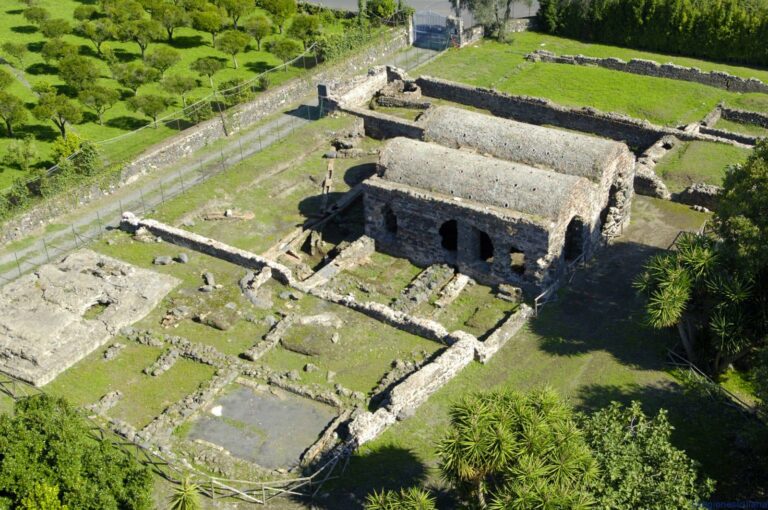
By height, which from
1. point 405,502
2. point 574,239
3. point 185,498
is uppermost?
point 405,502

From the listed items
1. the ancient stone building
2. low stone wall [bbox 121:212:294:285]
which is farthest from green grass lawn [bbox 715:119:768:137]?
low stone wall [bbox 121:212:294:285]

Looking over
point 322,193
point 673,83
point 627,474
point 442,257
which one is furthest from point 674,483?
point 673,83

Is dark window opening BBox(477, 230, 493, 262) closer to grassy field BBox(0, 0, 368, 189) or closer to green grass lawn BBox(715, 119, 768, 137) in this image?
green grass lawn BBox(715, 119, 768, 137)

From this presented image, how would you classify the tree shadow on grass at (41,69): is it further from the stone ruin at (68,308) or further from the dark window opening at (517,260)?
the dark window opening at (517,260)

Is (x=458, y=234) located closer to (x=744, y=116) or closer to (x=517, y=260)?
(x=517, y=260)

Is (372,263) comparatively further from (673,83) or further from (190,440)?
(673,83)

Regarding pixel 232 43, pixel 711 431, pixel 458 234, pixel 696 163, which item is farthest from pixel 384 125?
pixel 711 431
